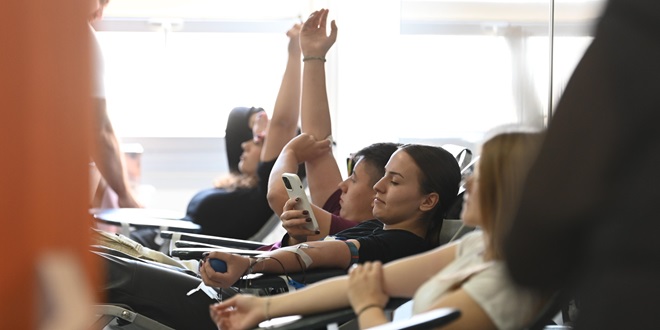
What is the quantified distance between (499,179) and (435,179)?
822 millimetres

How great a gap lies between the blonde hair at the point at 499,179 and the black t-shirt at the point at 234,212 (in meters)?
2.78

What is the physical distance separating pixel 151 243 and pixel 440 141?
142 centimetres

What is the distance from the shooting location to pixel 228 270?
6.61ft

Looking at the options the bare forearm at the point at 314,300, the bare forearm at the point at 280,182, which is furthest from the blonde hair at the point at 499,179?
the bare forearm at the point at 280,182

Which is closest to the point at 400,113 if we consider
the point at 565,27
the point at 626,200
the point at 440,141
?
the point at 440,141

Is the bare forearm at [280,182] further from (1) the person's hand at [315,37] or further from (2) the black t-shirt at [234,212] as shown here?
(2) the black t-shirt at [234,212]

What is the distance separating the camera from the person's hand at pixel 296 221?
2463mm

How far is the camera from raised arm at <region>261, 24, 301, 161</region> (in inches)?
148

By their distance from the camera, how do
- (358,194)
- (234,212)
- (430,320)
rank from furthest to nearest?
(234,212) → (358,194) → (430,320)

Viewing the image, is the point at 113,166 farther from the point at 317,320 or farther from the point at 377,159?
the point at 317,320

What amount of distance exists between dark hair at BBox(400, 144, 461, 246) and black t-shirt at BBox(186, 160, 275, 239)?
1.98 meters

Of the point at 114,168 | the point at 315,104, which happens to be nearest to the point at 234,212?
the point at 114,168

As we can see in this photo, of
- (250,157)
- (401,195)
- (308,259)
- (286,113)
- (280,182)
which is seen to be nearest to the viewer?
(308,259)

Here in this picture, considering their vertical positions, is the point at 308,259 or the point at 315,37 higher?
the point at 315,37
